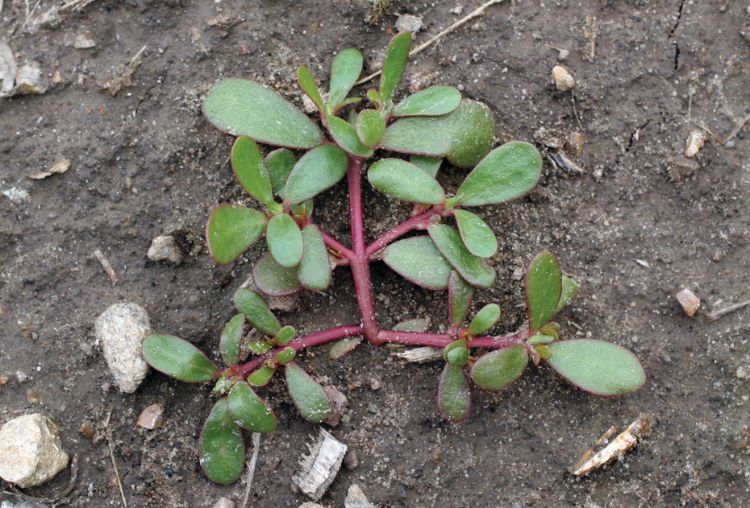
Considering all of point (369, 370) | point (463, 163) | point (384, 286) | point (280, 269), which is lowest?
point (369, 370)

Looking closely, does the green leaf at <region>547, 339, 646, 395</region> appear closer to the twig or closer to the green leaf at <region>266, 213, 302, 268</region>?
the green leaf at <region>266, 213, 302, 268</region>

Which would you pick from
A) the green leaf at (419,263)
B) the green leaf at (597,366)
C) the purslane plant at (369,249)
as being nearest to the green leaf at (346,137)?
Answer: the purslane plant at (369,249)

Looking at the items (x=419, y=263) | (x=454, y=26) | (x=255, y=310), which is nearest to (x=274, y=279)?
(x=255, y=310)

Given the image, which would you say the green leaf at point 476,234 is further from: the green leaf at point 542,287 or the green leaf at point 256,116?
the green leaf at point 256,116

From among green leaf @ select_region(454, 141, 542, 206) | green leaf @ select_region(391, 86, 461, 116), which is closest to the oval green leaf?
green leaf @ select_region(391, 86, 461, 116)

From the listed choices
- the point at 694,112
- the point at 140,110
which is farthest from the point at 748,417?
the point at 140,110

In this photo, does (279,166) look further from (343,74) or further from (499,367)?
(499,367)

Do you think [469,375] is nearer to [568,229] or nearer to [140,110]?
[568,229]
